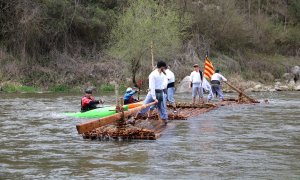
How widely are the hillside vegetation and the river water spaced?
26.8m

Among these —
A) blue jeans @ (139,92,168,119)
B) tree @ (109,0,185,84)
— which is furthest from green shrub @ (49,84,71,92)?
blue jeans @ (139,92,168,119)

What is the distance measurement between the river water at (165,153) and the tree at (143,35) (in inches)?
1025

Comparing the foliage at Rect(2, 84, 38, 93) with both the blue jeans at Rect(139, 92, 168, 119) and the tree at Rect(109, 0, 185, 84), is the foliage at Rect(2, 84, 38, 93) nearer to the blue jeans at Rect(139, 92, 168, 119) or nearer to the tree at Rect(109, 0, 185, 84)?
the tree at Rect(109, 0, 185, 84)

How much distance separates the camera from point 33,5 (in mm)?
46469

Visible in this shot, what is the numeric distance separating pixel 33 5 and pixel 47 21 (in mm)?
1782

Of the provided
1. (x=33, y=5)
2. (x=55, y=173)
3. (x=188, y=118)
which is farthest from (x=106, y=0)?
(x=55, y=173)

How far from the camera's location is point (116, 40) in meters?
46.2

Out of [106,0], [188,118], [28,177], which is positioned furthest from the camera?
[106,0]

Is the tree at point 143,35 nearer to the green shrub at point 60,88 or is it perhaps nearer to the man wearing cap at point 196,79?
the green shrub at point 60,88

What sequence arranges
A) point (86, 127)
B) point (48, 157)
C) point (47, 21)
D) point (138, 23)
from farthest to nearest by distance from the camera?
point (47, 21) < point (138, 23) < point (86, 127) < point (48, 157)

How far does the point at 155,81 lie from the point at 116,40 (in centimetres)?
3033

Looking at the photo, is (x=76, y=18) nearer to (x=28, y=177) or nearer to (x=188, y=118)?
(x=188, y=118)

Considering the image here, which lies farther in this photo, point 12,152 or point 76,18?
point 76,18

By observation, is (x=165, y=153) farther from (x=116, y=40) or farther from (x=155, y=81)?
(x=116, y=40)
